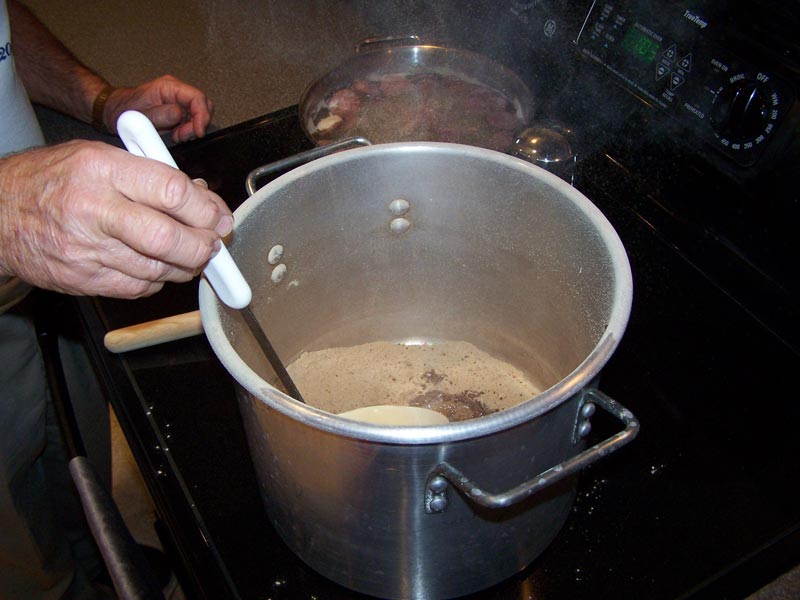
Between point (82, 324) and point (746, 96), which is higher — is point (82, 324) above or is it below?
below

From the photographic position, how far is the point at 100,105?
100cm

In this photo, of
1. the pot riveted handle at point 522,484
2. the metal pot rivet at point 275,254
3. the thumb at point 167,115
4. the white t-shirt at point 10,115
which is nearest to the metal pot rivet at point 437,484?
the pot riveted handle at point 522,484

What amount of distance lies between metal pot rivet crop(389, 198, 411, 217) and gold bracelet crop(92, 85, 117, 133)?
0.56 meters

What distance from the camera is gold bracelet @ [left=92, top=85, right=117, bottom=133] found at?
3.30ft

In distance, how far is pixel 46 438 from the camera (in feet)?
3.17

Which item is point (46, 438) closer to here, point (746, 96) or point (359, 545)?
point (359, 545)

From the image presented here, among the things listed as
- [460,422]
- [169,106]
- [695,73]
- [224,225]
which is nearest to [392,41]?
[169,106]

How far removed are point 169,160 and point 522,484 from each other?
30 cm

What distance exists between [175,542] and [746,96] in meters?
0.59

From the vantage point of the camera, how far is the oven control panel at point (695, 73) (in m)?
0.58

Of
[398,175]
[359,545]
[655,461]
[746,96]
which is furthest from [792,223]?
[359,545]

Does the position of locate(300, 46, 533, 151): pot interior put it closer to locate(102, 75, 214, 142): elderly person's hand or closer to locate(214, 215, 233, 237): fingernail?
locate(102, 75, 214, 142): elderly person's hand

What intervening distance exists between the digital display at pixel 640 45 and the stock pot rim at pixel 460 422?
0.60ft

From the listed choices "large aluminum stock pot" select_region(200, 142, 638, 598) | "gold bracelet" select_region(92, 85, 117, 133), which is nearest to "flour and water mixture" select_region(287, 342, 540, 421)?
"large aluminum stock pot" select_region(200, 142, 638, 598)
